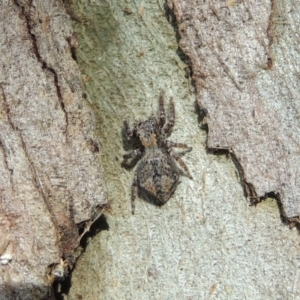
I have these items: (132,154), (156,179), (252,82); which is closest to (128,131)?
(132,154)

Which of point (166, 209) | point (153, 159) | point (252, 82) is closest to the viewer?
point (252, 82)

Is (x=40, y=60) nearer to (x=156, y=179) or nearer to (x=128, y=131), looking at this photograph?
(x=128, y=131)

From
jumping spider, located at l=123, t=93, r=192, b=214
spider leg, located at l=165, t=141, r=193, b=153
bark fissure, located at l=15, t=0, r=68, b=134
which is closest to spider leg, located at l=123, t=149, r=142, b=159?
jumping spider, located at l=123, t=93, r=192, b=214

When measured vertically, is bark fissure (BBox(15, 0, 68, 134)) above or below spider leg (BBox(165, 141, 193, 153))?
above

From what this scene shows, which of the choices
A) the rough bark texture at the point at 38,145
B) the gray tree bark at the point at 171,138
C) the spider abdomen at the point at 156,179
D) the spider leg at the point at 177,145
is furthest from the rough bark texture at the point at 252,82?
the rough bark texture at the point at 38,145

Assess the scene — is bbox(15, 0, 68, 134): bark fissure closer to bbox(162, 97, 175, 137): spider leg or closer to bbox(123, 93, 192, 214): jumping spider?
bbox(123, 93, 192, 214): jumping spider

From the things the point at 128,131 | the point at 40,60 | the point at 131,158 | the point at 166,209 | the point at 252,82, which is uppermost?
the point at 40,60

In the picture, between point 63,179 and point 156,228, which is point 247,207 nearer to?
point 156,228
